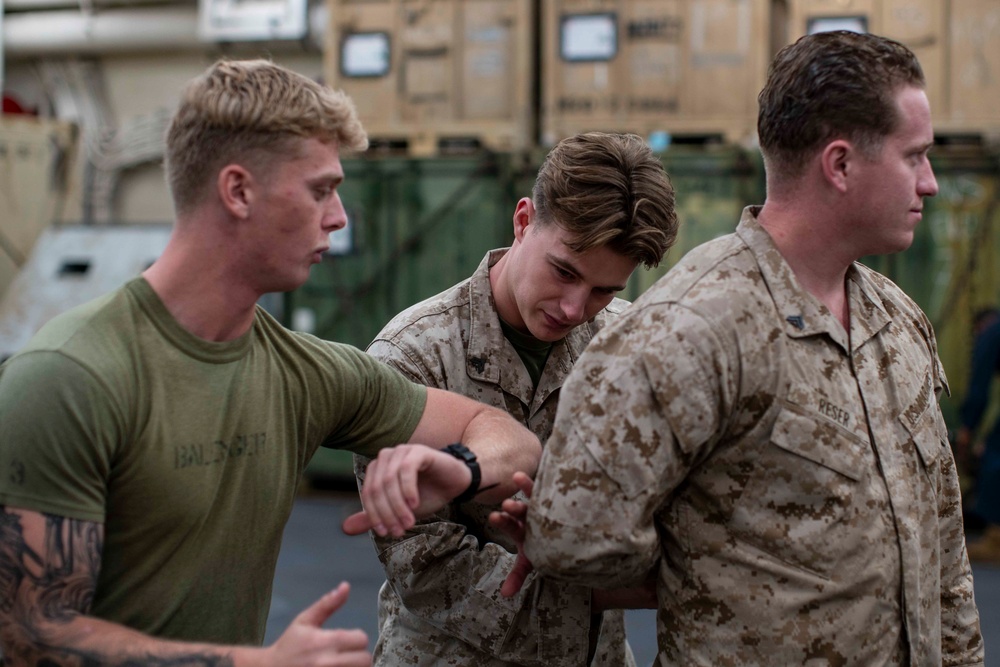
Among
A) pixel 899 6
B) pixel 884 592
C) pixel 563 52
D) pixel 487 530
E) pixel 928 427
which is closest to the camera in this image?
pixel 884 592

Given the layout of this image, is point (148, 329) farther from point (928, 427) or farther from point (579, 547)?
point (928, 427)

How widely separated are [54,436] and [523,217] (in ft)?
4.05

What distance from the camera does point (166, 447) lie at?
176 cm

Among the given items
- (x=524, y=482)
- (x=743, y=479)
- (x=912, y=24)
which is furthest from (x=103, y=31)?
(x=743, y=479)

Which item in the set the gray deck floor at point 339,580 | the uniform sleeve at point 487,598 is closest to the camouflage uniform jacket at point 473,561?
the uniform sleeve at point 487,598

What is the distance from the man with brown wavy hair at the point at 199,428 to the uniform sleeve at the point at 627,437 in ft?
0.86

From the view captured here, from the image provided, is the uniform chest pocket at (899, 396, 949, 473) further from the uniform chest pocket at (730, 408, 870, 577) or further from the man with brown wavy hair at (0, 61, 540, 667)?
the man with brown wavy hair at (0, 61, 540, 667)

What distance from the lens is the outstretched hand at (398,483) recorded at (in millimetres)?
1955

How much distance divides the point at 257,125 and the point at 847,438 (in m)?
1.08

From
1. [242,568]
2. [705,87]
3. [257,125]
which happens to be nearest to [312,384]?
[242,568]

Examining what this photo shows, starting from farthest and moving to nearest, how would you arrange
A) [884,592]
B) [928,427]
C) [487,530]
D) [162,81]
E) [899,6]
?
[162,81]
[899,6]
[487,530]
[928,427]
[884,592]

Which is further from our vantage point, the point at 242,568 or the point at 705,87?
the point at 705,87

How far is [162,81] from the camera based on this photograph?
38.7 ft

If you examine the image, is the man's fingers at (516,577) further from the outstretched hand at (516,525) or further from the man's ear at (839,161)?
the man's ear at (839,161)
